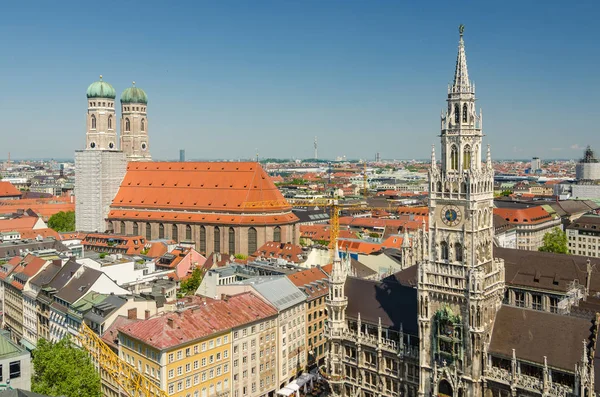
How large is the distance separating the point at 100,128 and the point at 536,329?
488 ft

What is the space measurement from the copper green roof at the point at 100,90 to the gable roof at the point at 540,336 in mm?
146756

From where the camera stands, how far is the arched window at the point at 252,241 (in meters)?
151

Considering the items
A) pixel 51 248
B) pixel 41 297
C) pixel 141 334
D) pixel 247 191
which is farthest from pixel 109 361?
pixel 247 191

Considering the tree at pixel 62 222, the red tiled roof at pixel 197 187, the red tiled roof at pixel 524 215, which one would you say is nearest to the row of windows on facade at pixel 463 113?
the red tiled roof at pixel 197 187

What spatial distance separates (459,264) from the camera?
60156 mm

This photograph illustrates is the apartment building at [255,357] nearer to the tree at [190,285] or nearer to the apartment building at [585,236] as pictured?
the tree at [190,285]

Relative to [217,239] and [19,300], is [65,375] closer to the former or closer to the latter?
[19,300]

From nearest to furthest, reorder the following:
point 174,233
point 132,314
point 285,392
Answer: point 285,392, point 132,314, point 174,233

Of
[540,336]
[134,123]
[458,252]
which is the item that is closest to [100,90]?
[134,123]

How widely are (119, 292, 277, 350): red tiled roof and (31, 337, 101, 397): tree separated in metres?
6.49

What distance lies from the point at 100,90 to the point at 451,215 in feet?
464

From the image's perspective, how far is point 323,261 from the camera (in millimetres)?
119438

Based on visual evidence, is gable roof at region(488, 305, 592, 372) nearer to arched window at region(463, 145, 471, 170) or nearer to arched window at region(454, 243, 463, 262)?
arched window at region(454, 243, 463, 262)

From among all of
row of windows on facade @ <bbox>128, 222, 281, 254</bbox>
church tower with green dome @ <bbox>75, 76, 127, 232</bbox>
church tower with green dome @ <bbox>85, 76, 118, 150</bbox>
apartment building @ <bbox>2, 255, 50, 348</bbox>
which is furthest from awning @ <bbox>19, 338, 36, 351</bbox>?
church tower with green dome @ <bbox>85, 76, 118, 150</bbox>
